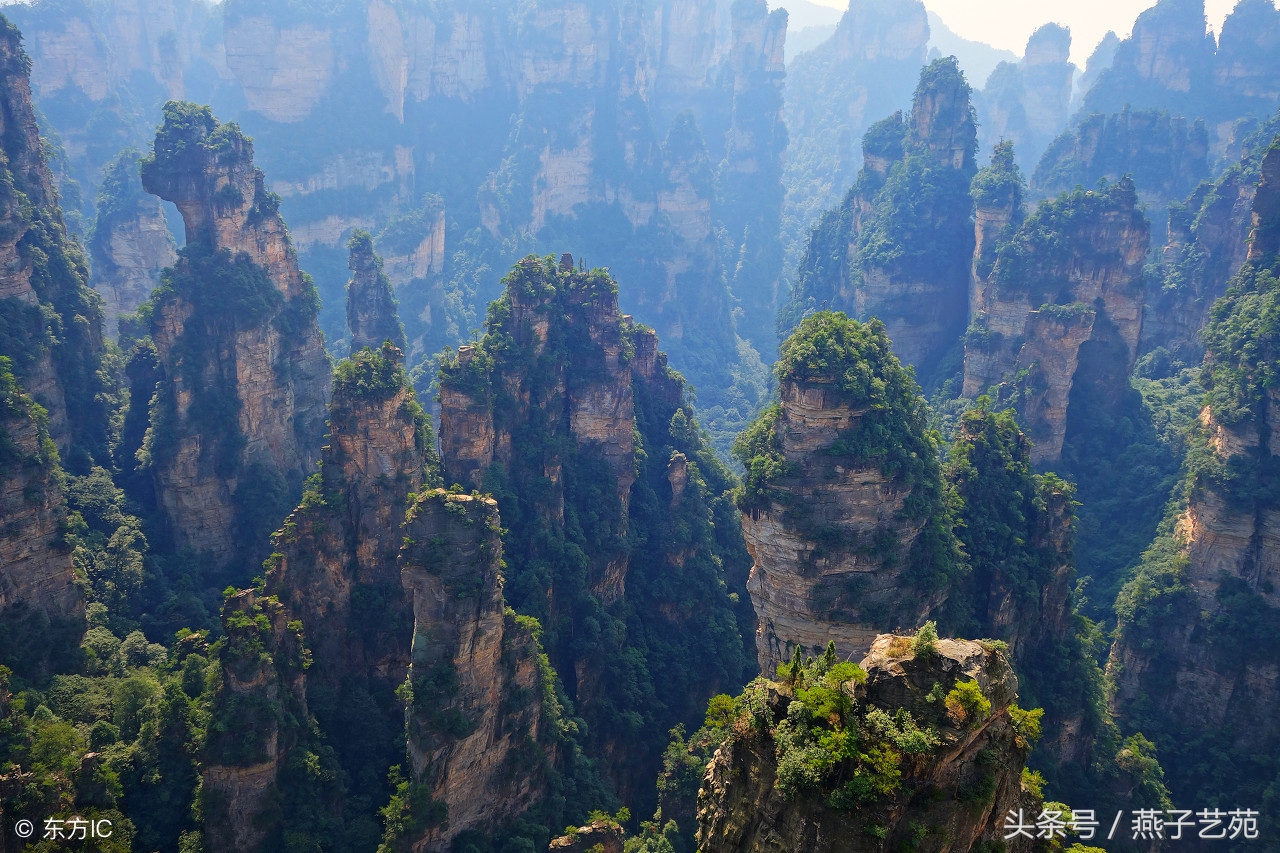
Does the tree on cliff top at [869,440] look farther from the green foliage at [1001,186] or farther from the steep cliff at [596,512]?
the green foliage at [1001,186]

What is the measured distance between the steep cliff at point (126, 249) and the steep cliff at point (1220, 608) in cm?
6700

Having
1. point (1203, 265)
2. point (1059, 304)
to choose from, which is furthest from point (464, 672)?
point (1203, 265)

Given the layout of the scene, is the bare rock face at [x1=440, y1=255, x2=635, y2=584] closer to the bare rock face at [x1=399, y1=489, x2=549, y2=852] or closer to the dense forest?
the dense forest

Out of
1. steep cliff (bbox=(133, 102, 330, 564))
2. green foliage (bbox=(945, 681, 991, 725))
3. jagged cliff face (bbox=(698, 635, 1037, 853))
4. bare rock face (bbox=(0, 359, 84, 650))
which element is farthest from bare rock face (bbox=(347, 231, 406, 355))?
green foliage (bbox=(945, 681, 991, 725))

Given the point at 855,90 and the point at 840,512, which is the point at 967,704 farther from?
the point at 855,90

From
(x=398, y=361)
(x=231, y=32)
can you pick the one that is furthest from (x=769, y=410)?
(x=231, y=32)

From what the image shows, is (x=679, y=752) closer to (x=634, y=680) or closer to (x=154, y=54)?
(x=634, y=680)

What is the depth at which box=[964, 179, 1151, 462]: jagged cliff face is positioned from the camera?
5809cm

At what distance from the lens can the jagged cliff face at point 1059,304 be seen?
58094 mm

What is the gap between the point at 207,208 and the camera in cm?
5334

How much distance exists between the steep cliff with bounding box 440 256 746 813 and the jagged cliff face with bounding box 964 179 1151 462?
2007cm

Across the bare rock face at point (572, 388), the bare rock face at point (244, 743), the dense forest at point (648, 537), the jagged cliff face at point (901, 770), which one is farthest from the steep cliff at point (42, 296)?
the jagged cliff face at point (901, 770)

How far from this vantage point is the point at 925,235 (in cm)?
7681

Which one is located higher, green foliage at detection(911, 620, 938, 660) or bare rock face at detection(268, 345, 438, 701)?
bare rock face at detection(268, 345, 438, 701)
